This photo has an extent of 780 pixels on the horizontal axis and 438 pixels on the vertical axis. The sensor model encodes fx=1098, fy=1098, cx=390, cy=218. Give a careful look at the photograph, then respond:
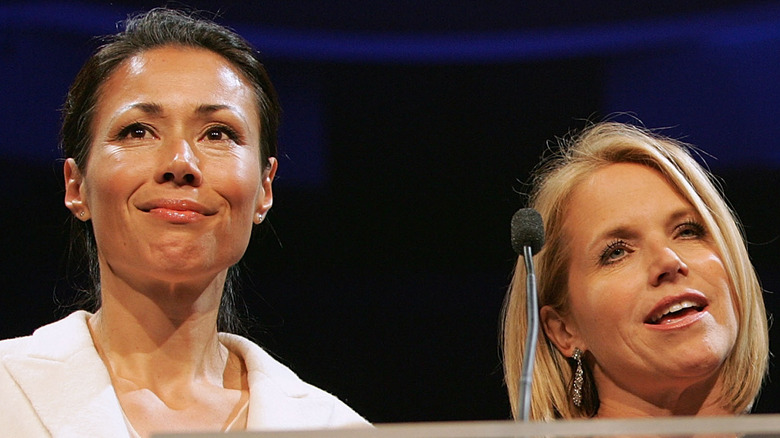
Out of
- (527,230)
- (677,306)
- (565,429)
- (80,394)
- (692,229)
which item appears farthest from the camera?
(692,229)

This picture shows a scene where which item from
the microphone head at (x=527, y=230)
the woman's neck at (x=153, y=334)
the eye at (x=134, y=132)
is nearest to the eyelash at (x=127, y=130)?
the eye at (x=134, y=132)

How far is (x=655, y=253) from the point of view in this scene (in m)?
1.64

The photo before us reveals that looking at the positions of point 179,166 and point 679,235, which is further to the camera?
point 679,235

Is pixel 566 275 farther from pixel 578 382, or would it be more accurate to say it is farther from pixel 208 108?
pixel 208 108

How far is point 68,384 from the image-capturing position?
4.95 ft

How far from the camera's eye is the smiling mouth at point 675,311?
5.24ft

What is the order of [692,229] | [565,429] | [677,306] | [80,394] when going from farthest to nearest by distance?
[692,229] < [677,306] < [80,394] < [565,429]

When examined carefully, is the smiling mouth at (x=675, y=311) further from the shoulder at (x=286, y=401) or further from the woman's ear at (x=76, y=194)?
the woman's ear at (x=76, y=194)

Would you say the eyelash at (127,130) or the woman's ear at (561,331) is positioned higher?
the eyelash at (127,130)

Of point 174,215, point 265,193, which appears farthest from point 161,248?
point 265,193

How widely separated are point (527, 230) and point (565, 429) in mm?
452

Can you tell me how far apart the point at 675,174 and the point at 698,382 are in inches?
13.0

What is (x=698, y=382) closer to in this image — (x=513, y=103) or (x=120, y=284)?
(x=120, y=284)

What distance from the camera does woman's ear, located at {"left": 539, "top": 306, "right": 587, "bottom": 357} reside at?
1779 mm
